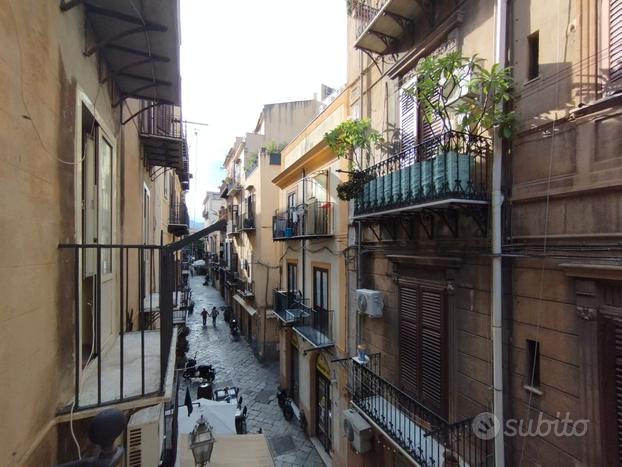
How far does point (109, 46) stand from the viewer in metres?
4.16

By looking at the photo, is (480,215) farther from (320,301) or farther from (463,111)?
(320,301)

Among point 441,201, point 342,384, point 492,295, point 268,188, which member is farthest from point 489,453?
point 268,188

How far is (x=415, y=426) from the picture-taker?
246 inches

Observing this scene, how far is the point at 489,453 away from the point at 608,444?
1645 mm

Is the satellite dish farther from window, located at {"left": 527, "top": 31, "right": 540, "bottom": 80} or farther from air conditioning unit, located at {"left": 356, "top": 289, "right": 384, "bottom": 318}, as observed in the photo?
window, located at {"left": 527, "top": 31, "right": 540, "bottom": 80}

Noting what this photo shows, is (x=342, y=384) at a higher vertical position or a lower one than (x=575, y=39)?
lower

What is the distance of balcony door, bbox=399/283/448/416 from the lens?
6.09 m

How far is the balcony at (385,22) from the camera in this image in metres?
6.93

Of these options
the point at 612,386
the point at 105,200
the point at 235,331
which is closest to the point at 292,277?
the point at 105,200

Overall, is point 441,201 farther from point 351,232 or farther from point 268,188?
point 268,188

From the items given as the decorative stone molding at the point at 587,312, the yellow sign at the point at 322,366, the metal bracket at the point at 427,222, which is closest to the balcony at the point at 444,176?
the metal bracket at the point at 427,222

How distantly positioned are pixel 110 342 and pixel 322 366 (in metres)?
8.68

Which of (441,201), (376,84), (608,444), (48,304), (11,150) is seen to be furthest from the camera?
(376,84)

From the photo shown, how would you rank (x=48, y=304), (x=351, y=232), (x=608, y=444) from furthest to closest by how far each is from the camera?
(x=351, y=232), (x=608, y=444), (x=48, y=304)
